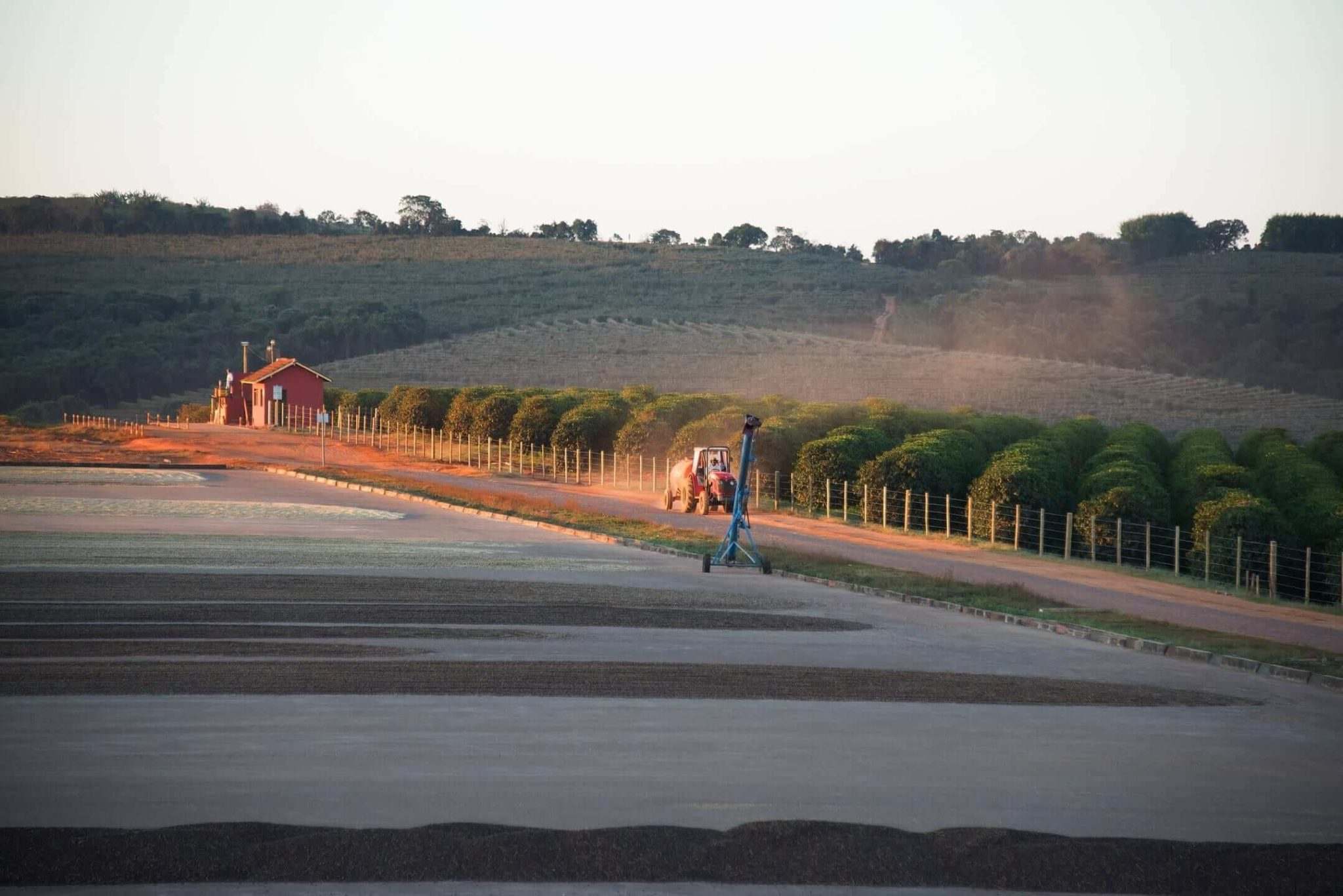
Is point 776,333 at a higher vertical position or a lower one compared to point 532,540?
higher

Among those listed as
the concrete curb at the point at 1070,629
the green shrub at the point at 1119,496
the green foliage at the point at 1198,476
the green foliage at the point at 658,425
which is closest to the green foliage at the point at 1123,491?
the green shrub at the point at 1119,496

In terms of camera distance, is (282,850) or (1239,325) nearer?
(282,850)

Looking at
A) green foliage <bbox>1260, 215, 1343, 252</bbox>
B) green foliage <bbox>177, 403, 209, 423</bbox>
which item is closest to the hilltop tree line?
green foliage <bbox>1260, 215, 1343, 252</bbox>

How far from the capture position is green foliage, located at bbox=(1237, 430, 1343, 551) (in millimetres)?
35688

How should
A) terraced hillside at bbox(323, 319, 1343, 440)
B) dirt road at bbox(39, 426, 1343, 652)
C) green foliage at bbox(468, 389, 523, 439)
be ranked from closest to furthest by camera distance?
1. dirt road at bbox(39, 426, 1343, 652)
2. green foliage at bbox(468, 389, 523, 439)
3. terraced hillside at bbox(323, 319, 1343, 440)

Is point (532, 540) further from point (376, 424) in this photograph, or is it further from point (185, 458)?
point (376, 424)

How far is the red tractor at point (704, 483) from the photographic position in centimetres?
3766

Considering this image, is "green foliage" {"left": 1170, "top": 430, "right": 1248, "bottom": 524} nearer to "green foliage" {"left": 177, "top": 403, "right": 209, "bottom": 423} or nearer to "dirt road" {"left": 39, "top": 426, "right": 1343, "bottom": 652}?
"dirt road" {"left": 39, "top": 426, "right": 1343, "bottom": 652}

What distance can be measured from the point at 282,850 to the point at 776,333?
114 m

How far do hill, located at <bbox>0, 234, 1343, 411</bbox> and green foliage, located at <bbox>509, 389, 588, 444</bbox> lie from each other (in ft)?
197

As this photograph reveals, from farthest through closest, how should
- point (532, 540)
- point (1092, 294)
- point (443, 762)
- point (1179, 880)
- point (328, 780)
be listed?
point (1092, 294) < point (532, 540) < point (443, 762) < point (328, 780) < point (1179, 880)

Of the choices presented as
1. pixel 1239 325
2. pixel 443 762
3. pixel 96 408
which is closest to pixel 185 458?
pixel 96 408

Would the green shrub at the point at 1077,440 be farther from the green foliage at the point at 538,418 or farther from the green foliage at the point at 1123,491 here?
the green foliage at the point at 538,418

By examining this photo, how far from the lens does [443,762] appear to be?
38.5 ft
